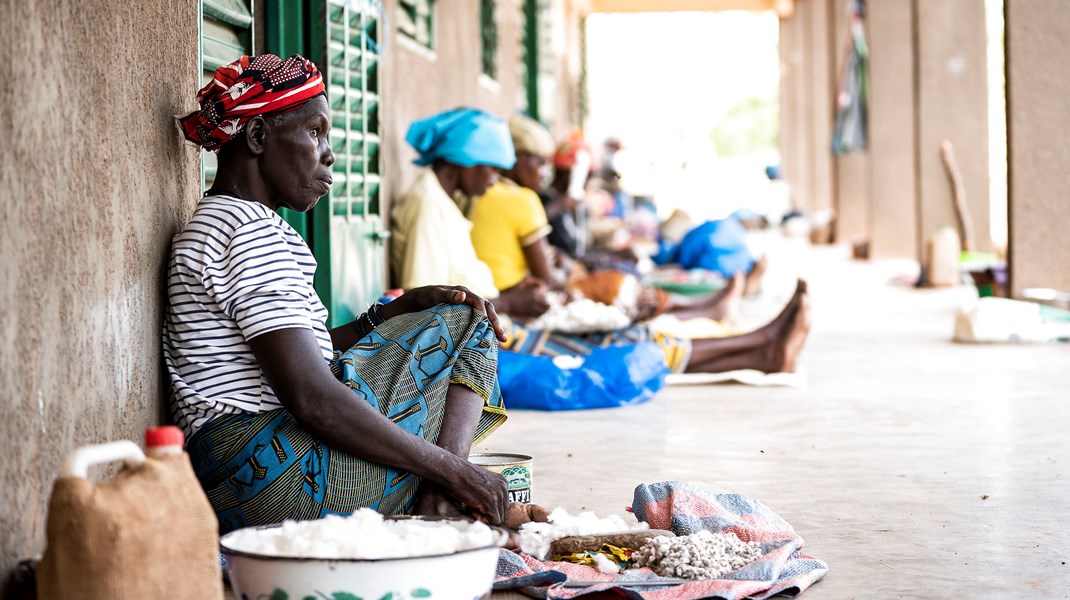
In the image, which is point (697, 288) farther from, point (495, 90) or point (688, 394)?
point (688, 394)

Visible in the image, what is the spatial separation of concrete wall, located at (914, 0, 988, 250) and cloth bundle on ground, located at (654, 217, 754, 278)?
4.05m

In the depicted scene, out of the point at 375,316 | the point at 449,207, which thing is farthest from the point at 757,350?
the point at 375,316

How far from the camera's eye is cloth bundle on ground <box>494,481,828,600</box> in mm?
2523

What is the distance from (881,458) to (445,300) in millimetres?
1723

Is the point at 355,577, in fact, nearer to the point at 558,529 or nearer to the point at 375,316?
the point at 558,529

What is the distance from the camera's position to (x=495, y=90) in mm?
9656

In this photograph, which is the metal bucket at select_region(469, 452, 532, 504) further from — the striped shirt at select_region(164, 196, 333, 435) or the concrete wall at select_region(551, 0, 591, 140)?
the concrete wall at select_region(551, 0, 591, 140)

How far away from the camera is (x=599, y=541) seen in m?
2.79

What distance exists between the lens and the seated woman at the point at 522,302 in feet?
17.5

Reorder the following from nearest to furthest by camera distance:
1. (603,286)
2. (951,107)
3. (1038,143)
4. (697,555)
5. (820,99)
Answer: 1. (697,555)
2. (603,286)
3. (1038,143)
4. (951,107)
5. (820,99)

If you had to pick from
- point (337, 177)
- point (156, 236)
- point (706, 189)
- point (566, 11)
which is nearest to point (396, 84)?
point (337, 177)

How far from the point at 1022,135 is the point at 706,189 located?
24.3m

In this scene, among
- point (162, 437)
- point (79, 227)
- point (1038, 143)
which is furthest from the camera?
point (1038, 143)

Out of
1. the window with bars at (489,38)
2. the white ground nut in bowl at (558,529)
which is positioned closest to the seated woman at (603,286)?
the window with bars at (489,38)
